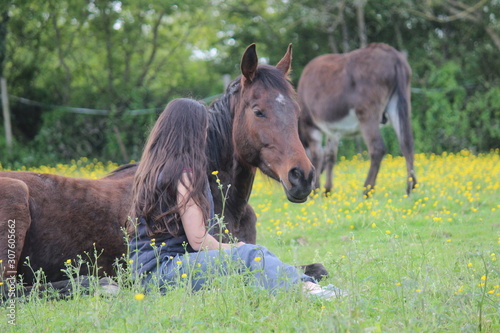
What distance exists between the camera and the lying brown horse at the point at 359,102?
363 inches

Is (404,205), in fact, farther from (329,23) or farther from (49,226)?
(329,23)

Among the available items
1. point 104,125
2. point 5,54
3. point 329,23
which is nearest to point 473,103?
point 329,23

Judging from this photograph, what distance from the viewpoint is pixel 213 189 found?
4.76m

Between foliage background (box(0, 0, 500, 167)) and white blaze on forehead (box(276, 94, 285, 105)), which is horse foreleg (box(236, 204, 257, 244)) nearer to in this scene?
white blaze on forehead (box(276, 94, 285, 105))

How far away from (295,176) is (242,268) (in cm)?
80

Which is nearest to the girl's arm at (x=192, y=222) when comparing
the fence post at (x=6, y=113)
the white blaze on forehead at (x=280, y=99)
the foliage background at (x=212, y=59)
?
the white blaze on forehead at (x=280, y=99)

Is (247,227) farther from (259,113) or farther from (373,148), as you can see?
(373,148)

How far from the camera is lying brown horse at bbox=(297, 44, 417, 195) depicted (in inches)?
363

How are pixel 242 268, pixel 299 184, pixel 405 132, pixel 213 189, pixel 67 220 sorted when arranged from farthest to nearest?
pixel 405 132 < pixel 213 189 < pixel 67 220 < pixel 299 184 < pixel 242 268

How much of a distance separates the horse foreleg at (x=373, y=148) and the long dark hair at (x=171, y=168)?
17.5 feet

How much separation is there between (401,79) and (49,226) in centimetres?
652

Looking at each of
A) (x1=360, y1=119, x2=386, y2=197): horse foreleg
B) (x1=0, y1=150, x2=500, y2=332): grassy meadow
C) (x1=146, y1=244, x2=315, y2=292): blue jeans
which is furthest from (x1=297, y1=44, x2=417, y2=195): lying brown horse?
(x1=146, y1=244, x2=315, y2=292): blue jeans

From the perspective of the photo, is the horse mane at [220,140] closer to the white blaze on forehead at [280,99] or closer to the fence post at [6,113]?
the white blaze on forehead at [280,99]

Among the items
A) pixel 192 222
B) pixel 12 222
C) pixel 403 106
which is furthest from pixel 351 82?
pixel 12 222
